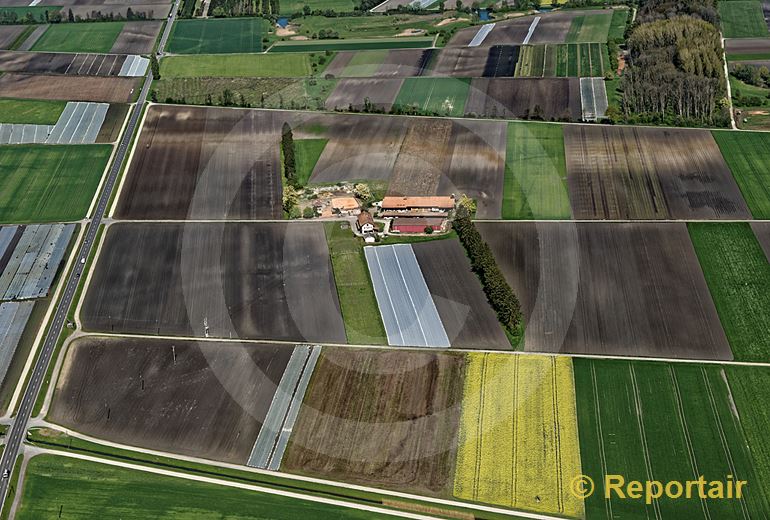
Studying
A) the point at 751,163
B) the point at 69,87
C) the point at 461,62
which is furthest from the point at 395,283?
the point at 69,87

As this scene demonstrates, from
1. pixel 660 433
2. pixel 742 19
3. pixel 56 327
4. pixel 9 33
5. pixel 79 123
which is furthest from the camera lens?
pixel 9 33

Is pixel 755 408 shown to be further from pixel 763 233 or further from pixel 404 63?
pixel 404 63

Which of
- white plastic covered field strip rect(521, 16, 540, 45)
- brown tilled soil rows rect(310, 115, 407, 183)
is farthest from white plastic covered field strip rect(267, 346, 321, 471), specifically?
white plastic covered field strip rect(521, 16, 540, 45)

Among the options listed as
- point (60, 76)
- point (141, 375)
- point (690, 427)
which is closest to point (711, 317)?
point (690, 427)

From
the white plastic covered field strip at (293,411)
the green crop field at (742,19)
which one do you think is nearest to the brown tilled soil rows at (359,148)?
the white plastic covered field strip at (293,411)

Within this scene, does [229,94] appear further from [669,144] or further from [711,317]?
[711,317]
